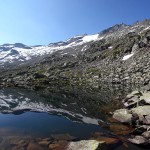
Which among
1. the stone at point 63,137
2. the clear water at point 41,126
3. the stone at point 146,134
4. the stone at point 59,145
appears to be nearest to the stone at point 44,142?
the stone at point 59,145

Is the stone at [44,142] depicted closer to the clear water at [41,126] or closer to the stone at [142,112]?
the clear water at [41,126]

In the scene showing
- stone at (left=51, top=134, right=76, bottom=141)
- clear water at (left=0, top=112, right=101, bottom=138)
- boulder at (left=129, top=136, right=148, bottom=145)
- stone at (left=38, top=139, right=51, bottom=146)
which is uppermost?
clear water at (left=0, top=112, right=101, bottom=138)

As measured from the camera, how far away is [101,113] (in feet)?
104

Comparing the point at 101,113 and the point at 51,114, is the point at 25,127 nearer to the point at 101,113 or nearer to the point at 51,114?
the point at 51,114

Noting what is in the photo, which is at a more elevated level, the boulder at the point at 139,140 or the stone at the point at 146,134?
the stone at the point at 146,134

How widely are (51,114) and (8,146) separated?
41.9ft

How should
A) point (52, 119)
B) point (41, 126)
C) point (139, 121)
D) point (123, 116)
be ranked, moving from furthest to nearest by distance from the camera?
point (52, 119) → point (123, 116) → point (139, 121) → point (41, 126)

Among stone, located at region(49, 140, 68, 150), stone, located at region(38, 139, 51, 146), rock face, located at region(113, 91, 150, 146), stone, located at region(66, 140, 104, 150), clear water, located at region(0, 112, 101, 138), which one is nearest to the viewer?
stone, located at region(66, 140, 104, 150)

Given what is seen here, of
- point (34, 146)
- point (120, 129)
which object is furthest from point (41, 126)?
point (120, 129)

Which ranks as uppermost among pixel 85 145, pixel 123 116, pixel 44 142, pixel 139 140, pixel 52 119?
pixel 52 119

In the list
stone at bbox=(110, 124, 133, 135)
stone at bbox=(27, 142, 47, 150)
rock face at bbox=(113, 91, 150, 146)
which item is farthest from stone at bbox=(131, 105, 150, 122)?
stone at bbox=(27, 142, 47, 150)

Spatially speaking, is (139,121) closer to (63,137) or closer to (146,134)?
(146,134)

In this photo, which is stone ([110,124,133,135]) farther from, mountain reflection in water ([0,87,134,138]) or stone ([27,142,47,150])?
stone ([27,142,47,150])

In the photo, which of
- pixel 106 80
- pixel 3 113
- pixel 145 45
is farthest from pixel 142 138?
pixel 145 45
